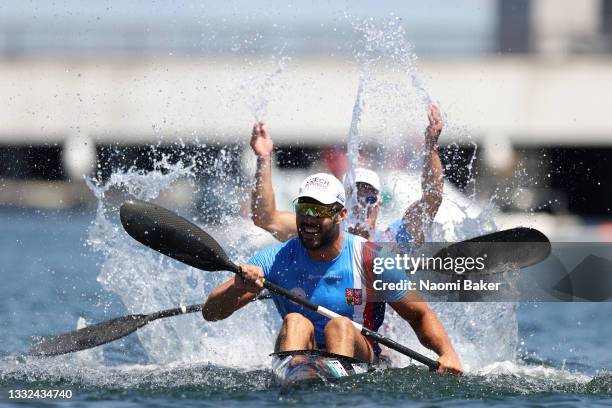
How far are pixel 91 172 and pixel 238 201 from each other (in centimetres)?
2091

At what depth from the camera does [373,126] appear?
27.3 metres

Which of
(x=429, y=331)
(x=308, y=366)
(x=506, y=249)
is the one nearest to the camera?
(x=308, y=366)

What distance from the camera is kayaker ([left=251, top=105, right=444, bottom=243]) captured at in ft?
33.1

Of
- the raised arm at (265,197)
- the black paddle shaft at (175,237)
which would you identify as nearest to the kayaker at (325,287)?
the black paddle shaft at (175,237)

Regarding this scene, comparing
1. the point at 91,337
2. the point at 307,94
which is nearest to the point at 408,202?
the point at 91,337

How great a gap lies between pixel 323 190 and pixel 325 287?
0.71m

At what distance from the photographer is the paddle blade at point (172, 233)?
8578mm

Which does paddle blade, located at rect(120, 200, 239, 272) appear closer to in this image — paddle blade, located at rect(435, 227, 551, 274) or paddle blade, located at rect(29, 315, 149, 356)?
paddle blade, located at rect(29, 315, 149, 356)

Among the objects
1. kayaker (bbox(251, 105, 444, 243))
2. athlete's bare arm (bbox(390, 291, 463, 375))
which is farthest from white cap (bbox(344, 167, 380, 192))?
athlete's bare arm (bbox(390, 291, 463, 375))

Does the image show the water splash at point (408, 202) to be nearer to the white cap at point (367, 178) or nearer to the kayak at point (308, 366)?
the white cap at point (367, 178)

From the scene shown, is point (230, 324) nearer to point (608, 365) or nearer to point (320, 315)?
point (320, 315)

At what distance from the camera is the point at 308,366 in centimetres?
786

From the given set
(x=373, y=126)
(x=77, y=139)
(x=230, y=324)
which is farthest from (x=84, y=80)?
(x=230, y=324)

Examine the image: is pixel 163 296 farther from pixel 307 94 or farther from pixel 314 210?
pixel 307 94
